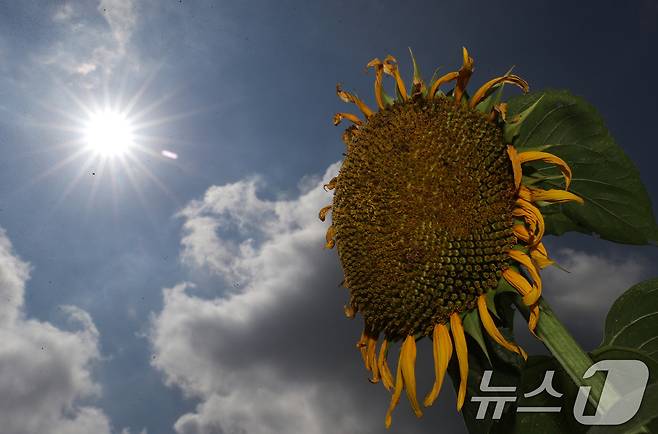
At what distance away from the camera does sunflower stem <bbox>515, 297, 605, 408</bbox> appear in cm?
383

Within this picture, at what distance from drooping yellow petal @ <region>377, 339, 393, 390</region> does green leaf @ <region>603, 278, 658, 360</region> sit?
1582 millimetres

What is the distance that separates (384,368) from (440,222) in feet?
4.21

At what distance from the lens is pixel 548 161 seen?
4.13 meters

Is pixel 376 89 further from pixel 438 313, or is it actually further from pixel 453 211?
pixel 438 313

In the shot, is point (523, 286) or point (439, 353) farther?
point (439, 353)

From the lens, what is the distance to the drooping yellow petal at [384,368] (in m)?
4.46

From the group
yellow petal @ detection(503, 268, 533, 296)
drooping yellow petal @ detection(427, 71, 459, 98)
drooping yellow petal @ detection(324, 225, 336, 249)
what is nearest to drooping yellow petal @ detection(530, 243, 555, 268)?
yellow petal @ detection(503, 268, 533, 296)

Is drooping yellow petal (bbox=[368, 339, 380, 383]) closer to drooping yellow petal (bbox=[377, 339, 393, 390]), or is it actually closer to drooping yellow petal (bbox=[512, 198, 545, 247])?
drooping yellow petal (bbox=[377, 339, 393, 390])

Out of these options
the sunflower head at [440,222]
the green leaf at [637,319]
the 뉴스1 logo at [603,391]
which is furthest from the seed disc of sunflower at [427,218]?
the green leaf at [637,319]

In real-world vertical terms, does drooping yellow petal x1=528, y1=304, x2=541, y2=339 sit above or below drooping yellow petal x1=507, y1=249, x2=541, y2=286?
below

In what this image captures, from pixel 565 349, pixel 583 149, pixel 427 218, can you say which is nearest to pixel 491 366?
pixel 565 349

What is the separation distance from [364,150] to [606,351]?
2.06 m

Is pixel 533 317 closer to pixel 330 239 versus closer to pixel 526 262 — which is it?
pixel 526 262

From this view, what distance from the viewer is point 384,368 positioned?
449 centimetres
